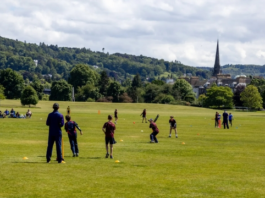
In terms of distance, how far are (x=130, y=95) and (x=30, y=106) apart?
71.6m

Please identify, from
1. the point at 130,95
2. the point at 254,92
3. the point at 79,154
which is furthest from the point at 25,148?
the point at 130,95

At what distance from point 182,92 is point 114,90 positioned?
995 inches

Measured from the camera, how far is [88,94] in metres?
192

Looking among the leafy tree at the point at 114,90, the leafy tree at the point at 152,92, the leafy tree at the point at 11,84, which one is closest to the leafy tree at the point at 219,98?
the leafy tree at the point at 152,92

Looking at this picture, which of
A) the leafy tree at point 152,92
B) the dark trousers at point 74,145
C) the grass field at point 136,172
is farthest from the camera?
the leafy tree at point 152,92

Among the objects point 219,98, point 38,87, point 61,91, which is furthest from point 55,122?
point 38,87

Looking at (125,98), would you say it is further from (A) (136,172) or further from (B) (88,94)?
(A) (136,172)

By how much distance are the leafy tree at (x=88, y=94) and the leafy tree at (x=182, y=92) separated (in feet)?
90.7

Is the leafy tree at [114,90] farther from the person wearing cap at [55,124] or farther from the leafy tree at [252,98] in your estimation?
the person wearing cap at [55,124]

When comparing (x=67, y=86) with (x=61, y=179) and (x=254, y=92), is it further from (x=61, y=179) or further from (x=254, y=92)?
(x=61, y=179)

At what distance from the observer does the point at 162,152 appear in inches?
1053

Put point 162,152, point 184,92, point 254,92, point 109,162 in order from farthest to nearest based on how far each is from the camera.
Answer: point 184,92
point 254,92
point 162,152
point 109,162

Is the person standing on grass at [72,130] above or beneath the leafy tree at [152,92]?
beneath

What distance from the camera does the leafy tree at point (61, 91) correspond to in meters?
176
